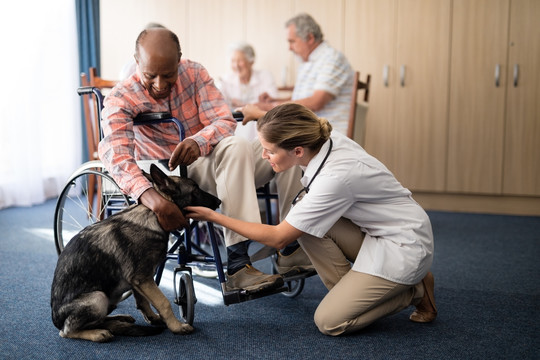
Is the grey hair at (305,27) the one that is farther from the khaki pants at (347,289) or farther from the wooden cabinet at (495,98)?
the khaki pants at (347,289)

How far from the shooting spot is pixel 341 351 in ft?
5.72

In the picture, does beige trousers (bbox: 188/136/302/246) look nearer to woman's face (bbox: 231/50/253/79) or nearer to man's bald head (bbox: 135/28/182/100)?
man's bald head (bbox: 135/28/182/100)

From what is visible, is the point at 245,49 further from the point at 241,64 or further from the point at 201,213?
the point at 201,213

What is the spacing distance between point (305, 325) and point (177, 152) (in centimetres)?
79

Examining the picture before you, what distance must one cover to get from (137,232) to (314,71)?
2.21 meters

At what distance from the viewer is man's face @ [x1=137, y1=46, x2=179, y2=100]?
6.42 feet

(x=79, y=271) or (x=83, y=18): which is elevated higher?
(x=83, y=18)

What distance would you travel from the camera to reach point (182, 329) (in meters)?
1.85

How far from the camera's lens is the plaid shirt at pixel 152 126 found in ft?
6.27

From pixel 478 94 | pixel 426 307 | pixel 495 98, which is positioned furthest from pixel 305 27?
pixel 426 307

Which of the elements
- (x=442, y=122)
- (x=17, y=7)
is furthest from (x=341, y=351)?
(x=17, y=7)

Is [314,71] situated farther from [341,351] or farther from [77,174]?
[341,351]

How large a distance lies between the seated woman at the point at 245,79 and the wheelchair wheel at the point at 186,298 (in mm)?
2685

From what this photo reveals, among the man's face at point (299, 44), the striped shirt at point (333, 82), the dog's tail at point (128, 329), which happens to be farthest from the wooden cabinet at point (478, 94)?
the dog's tail at point (128, 329)
